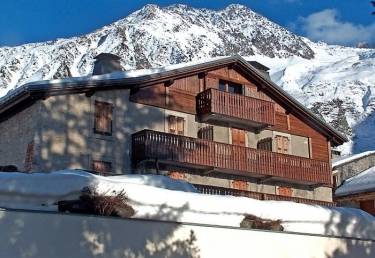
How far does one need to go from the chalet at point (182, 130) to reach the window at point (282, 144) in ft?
0.16

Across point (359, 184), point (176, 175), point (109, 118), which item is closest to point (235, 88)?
point (176, 175)

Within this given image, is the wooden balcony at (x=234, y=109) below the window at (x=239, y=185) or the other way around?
the other way around

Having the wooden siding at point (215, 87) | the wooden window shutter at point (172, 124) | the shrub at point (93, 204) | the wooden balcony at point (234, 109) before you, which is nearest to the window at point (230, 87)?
the wooden siding at point (215, 87)

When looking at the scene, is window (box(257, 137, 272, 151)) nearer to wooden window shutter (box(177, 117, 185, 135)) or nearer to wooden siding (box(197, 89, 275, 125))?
wooden siding (box(197, 89, 275, 125))

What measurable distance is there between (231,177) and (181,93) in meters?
4.19

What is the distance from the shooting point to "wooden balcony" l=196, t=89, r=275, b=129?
27516 millimetres

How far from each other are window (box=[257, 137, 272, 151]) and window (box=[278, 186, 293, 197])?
6.09ft

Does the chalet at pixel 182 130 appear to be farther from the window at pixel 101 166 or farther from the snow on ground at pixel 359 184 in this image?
the snow on ground at pixel 359 184

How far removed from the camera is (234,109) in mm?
28250

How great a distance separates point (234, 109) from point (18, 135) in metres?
9.20

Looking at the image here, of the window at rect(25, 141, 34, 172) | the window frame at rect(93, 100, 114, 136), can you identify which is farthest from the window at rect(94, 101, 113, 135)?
the window at rect(25, 141, 34, 172)

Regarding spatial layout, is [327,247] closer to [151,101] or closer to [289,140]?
[151,101]

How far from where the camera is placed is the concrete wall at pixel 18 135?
23438mm

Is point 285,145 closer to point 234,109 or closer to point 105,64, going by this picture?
point 234,109
